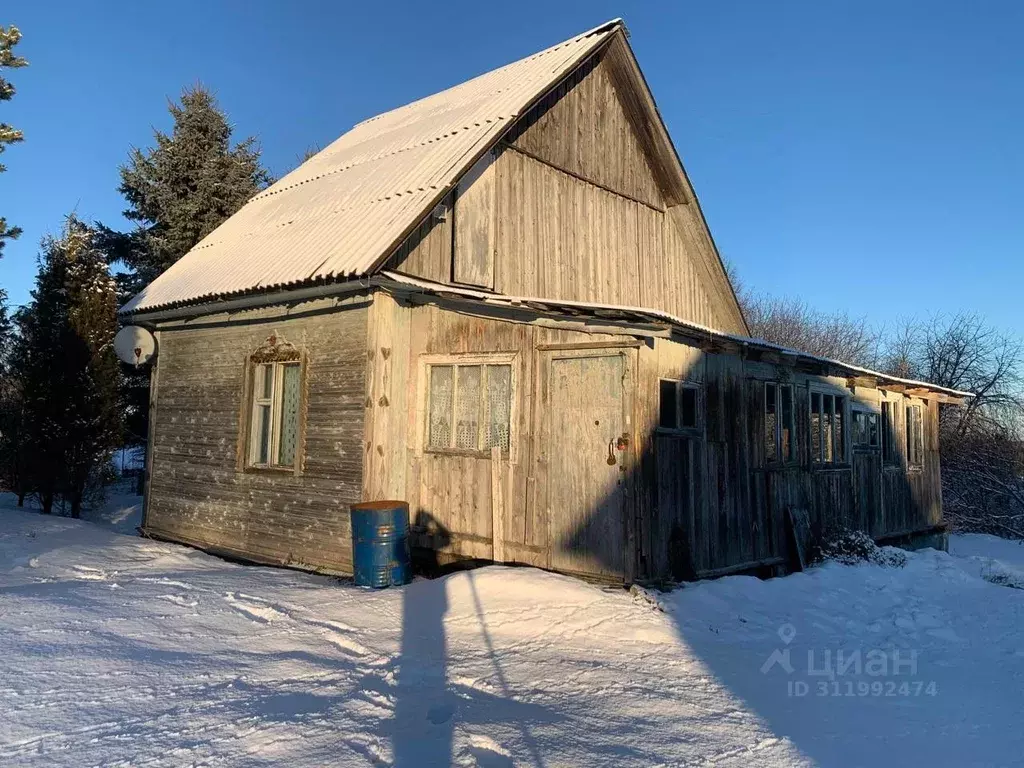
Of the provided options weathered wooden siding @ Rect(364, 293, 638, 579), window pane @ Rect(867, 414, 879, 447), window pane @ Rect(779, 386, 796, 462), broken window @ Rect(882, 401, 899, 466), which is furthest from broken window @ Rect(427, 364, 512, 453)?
broken window @ Rect(882, 401, 899, 466)

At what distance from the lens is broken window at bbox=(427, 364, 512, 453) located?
8844 millimetres

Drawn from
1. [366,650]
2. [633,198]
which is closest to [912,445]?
[633,198]

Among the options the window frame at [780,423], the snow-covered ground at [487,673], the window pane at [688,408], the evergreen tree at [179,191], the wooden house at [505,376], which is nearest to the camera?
the snow-covered ground at [487,673]

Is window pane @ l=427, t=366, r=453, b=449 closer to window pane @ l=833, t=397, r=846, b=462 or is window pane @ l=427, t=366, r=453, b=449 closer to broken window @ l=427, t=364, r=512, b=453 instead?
broken window @ l=427, t=364, r=512, b=453

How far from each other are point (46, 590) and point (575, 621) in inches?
202

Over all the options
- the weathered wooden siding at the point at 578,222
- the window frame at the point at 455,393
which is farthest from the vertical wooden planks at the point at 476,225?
the window frame at the point at 455,393

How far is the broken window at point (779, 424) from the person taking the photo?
34.5 feet

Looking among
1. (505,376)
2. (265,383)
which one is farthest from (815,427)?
(265,383)

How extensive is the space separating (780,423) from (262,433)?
7413 millimetres

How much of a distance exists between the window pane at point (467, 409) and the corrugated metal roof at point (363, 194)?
177 centimetres

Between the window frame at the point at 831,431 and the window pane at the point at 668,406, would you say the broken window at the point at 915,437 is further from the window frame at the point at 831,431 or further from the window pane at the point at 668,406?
the window pane at the point at 668,406

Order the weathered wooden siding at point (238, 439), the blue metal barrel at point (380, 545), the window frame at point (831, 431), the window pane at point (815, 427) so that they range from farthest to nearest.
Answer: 1. the window pane at point (815, 427)
2. the window frame at point (831, 431)
3. the weathered wooden siding at point (238, 439)
4. the blue metal barrel at point (380, 545)

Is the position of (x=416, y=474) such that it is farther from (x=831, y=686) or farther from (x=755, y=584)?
(x=831, y=686)

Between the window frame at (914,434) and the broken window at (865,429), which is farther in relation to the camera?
the window frame at (914,434)
